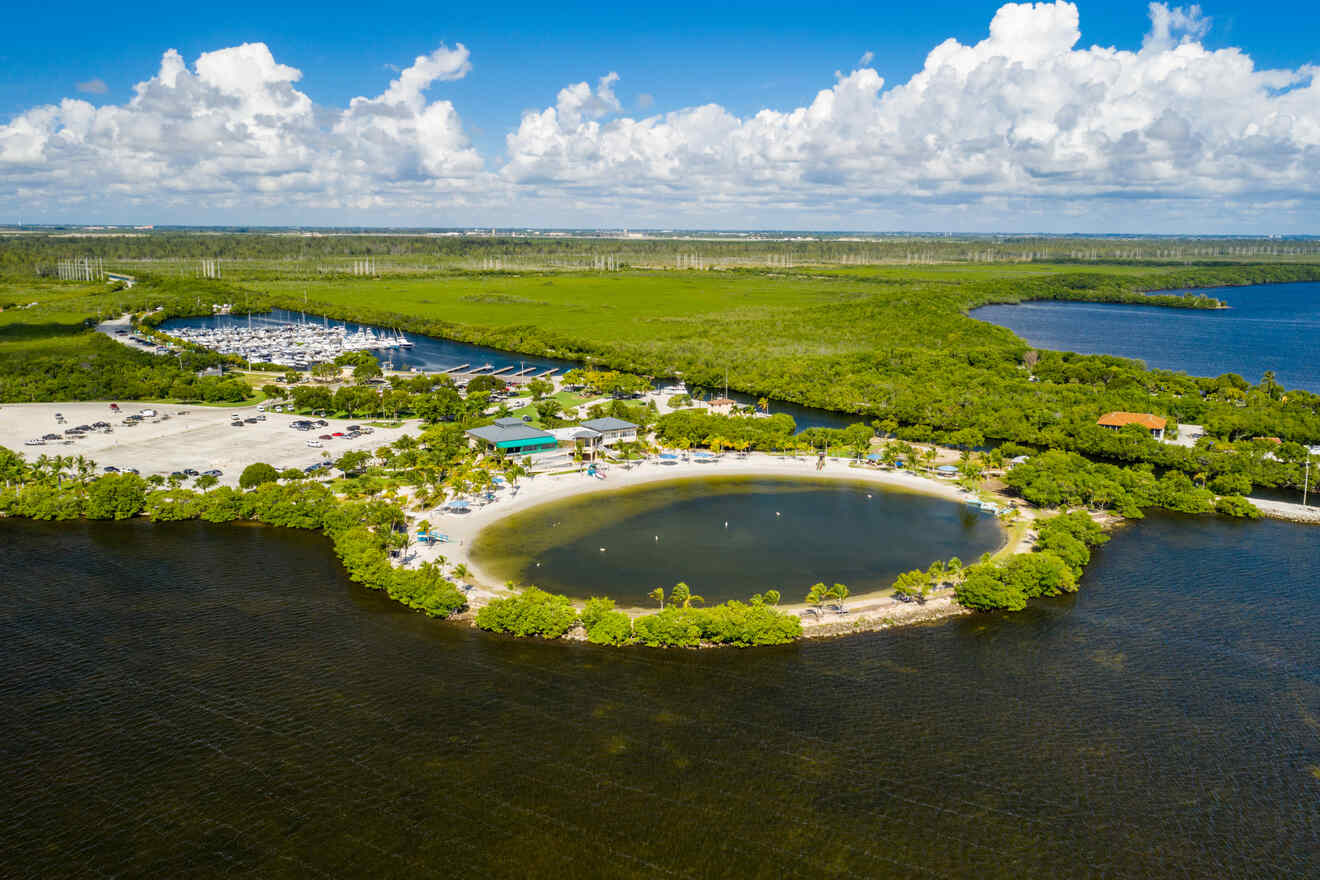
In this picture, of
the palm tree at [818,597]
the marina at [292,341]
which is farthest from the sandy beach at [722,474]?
the marina at [292,341]

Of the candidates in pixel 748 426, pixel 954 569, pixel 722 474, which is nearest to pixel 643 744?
pixel 954 569

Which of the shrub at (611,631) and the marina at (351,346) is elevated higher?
the marina at (351,346)

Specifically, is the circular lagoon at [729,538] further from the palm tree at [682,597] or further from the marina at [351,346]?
the marina at [351,346]

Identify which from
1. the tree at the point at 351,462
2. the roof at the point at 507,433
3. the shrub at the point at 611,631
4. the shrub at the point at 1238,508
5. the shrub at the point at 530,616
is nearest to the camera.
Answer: the shrub at the point at 611,631

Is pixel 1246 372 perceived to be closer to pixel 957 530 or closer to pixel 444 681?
pixel 957 530

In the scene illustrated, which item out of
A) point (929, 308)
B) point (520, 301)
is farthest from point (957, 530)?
point (520, 301)
